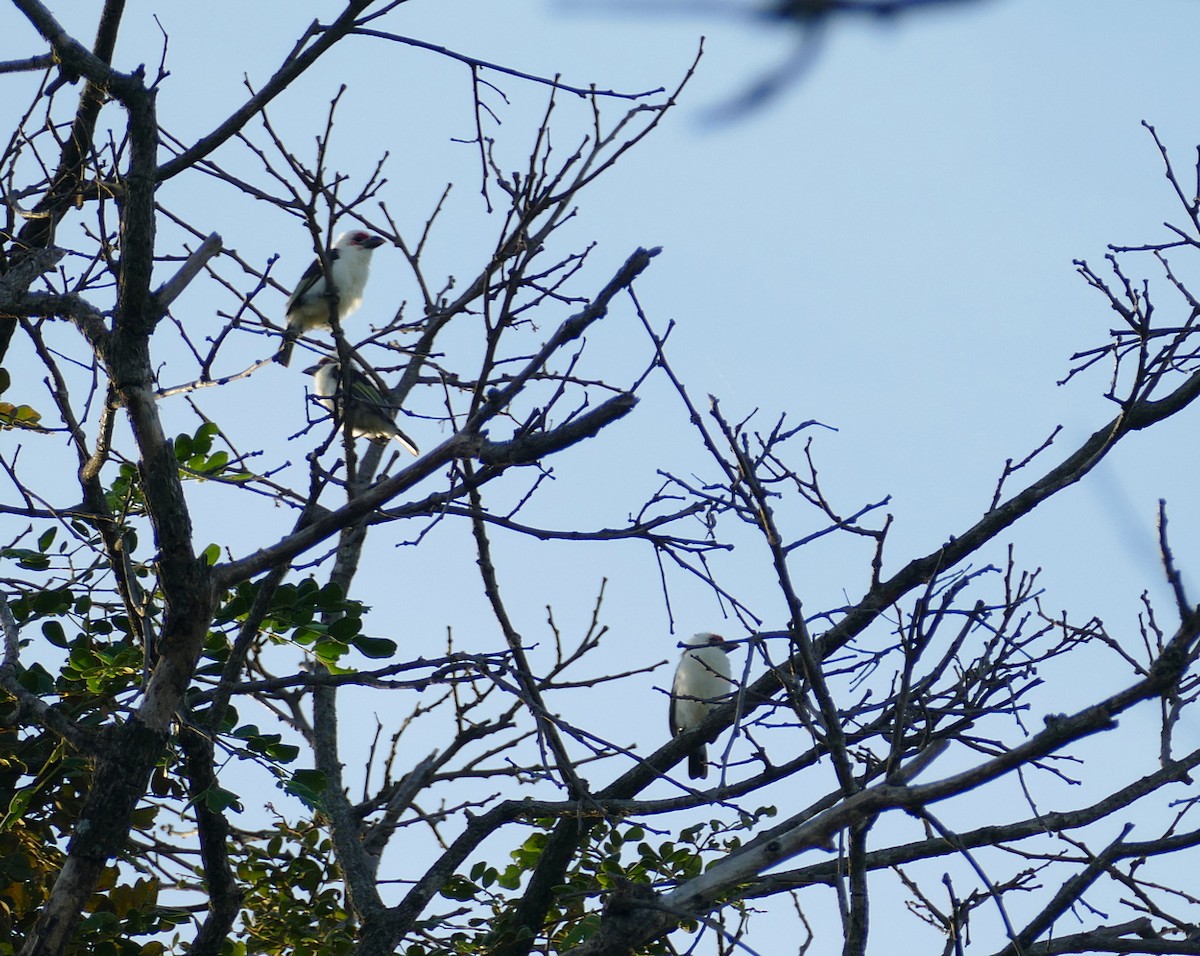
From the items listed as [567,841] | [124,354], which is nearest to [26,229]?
[124,354]

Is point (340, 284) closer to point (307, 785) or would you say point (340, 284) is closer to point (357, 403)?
point (357, 403)

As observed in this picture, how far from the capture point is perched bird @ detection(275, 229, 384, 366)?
839 centimetres

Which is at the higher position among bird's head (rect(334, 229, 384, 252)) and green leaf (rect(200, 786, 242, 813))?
bird's head (rect(334, 229, 384, 252))

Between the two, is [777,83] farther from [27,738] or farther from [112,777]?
[27,738]

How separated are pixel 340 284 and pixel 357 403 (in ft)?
15.8

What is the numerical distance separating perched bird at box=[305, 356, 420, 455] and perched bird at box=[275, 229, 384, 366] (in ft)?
1.39

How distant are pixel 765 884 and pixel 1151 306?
207cm

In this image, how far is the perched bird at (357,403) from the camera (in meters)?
3.90

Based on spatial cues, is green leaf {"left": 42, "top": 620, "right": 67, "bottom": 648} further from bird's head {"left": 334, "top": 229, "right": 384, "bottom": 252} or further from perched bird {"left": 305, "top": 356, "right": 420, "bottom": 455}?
bird's head {"left": 334, "top": 229, "right": 384, "bottom": 252}

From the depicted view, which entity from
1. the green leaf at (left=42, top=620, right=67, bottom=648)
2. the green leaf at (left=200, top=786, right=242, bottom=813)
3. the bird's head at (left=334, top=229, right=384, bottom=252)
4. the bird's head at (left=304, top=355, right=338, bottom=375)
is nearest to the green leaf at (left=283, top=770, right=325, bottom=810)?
the green leaf at (left=200, top=786, right=242, bottom=813)

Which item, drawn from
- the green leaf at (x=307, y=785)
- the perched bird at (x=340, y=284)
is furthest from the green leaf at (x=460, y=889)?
the perched bird at (x=340, y=284)

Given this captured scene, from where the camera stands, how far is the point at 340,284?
8703 millimetres

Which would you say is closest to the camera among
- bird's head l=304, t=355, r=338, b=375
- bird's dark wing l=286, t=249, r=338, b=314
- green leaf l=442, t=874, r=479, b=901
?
bird's head l=304, t=355, r=338, b=375

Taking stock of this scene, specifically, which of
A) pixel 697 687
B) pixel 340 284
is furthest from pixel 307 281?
pixel 697 687
